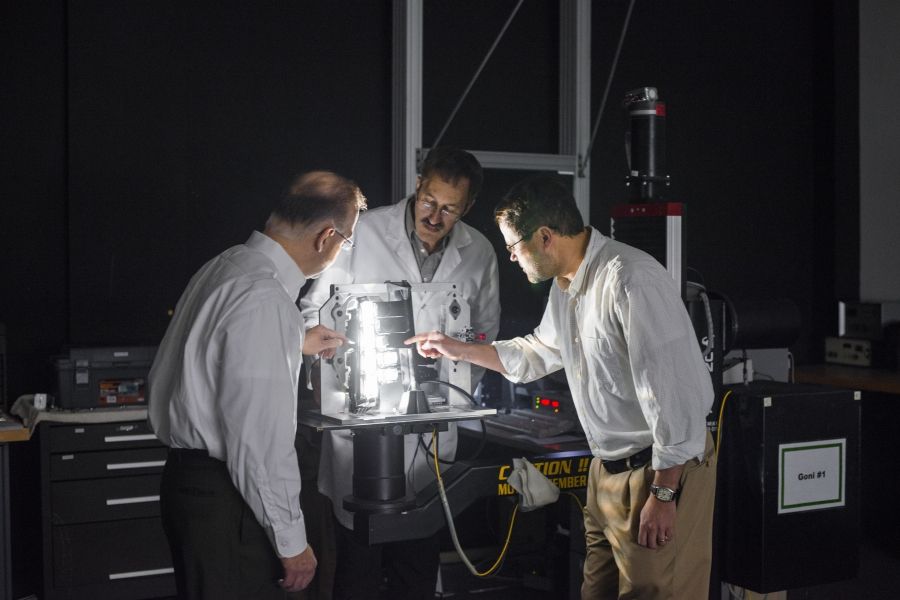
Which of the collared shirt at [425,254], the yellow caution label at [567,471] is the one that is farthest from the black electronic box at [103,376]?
the yellow caution label at [567,471]

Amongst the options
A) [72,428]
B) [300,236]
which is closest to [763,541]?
[300,236]

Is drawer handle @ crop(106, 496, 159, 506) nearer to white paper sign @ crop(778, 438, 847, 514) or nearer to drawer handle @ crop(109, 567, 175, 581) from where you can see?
drawer handle @ crop(109, 567, 175, 581)

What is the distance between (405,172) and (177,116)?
1.09 m

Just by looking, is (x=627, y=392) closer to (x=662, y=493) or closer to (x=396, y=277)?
(x=662, y=493)

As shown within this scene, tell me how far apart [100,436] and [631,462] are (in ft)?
7.64

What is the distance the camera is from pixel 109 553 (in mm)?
3787

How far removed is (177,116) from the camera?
4.31 meters

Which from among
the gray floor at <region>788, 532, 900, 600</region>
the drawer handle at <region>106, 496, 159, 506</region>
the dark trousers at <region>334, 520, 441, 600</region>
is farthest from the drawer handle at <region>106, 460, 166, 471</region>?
the gray floor at <region>788, 532, 900, 600</region>

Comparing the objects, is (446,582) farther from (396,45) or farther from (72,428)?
(396,45)

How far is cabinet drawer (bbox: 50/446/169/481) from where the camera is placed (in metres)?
3.74

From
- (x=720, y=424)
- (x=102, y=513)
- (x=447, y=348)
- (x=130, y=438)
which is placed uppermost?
(x=447, y=348)

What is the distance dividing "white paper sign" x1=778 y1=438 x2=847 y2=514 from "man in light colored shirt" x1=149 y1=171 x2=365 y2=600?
1417 millimetres

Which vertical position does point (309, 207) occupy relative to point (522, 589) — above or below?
above

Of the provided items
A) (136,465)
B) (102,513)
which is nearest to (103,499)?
(102,513)
